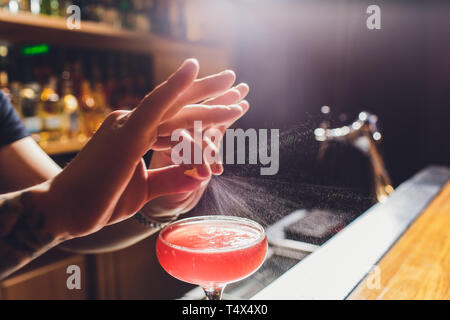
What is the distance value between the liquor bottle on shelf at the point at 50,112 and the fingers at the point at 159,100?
1.71 meters

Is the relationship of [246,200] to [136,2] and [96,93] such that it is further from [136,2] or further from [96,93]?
[136,2]

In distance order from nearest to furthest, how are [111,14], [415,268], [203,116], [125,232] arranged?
1. [203,116]
2. [125,232]
3. [415,268]
4. [111,14]

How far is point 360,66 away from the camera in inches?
143

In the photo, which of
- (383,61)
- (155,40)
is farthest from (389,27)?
(155,40)

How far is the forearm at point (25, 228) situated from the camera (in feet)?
1.97

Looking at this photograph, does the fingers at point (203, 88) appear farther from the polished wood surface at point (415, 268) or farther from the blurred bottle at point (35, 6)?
the blurred bottle at point (35, 6)

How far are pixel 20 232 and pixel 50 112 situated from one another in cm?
168

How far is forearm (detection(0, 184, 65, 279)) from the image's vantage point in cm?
60

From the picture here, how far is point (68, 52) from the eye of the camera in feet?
7.88

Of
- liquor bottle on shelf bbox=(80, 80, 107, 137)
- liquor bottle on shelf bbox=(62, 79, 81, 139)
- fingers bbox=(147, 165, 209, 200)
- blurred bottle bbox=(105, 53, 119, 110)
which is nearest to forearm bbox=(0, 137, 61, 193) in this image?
fingers bbox=(147, 165, 209, 200)

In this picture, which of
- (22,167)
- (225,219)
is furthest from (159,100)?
(22,167)

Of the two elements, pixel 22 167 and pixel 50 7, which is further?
pixel 50 7

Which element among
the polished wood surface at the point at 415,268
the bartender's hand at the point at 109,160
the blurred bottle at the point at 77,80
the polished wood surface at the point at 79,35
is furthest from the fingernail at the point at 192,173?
the blurred bottle at the point at 77,80

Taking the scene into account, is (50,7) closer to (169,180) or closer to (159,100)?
(169,180)
